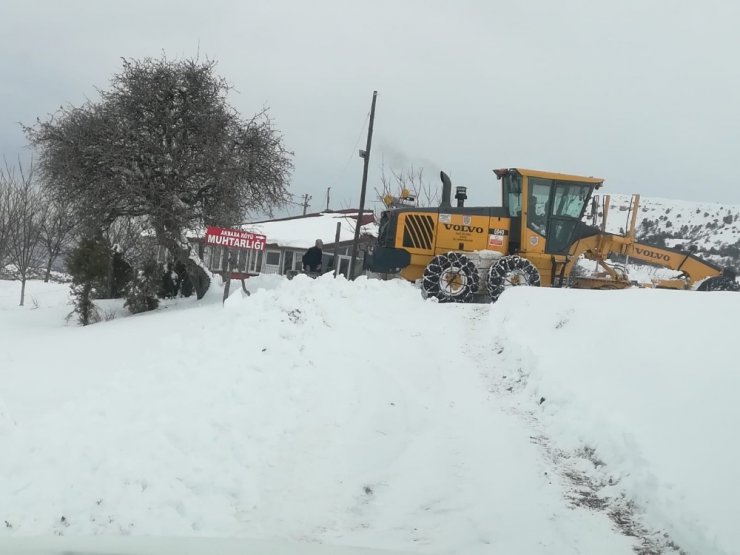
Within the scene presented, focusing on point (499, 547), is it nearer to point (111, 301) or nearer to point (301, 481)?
point (301, 481)

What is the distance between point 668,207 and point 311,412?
84.6ft

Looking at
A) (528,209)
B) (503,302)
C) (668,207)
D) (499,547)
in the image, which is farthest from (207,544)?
(668,207)

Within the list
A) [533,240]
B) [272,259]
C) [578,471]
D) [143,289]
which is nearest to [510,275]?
[533,240]

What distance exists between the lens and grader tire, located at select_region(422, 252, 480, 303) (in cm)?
1498

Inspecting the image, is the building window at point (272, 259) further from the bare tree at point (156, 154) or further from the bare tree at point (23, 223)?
the bare tree at point (156, 154)

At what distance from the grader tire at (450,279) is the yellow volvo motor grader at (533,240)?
0.75 feet

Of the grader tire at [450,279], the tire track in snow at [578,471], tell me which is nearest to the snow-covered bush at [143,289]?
the grader tire at [450,279]

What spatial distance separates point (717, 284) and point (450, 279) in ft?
22.4

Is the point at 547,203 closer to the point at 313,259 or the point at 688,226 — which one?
the point at 313,259

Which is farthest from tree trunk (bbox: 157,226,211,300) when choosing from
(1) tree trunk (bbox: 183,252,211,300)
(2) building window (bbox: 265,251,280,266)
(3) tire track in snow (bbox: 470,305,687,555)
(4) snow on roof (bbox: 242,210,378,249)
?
(2) building window (bbox: 265,251,280,266)

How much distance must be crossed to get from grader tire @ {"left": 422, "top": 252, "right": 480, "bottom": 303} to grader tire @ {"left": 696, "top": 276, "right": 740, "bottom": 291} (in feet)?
19.2

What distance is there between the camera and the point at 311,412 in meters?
6.39

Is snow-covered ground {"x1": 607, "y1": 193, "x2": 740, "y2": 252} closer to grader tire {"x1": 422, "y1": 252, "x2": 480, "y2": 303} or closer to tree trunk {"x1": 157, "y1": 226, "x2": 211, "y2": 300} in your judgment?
grader tire {"x1": 422, "y1": 252, "x2": 480, "y2": 303}

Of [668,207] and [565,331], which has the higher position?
[668,207]
